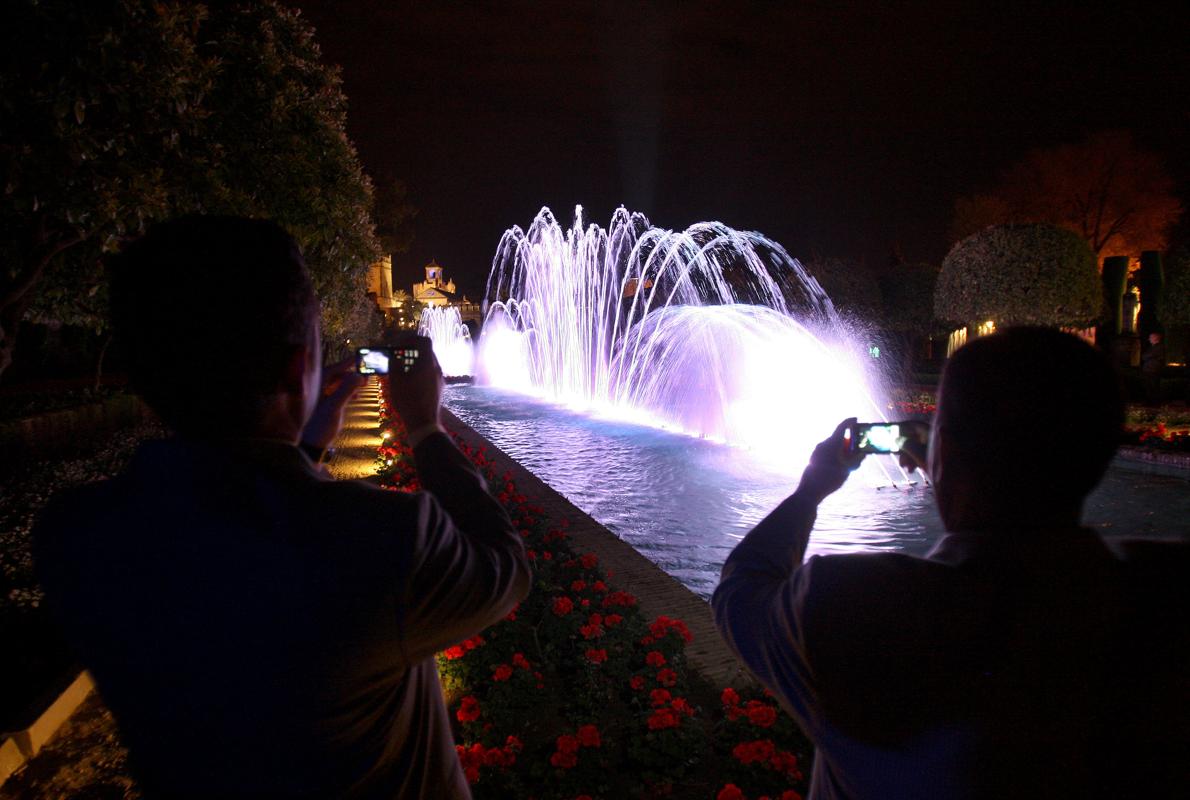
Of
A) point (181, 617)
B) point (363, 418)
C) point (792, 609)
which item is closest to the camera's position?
point (181, 617)

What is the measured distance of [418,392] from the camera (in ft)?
5.09

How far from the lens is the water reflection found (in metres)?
7.50

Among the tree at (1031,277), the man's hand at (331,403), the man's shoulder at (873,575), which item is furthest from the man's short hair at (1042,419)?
the tree at (1031,277)

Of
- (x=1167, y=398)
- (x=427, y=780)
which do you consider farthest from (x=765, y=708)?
(x=1167, y=398)

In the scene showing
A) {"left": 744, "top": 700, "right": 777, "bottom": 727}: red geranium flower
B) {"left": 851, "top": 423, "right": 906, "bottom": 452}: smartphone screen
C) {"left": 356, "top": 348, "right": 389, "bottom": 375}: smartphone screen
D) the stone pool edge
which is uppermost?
{"left": 356, "top": 348, "right": 389, "bottom": 375}: smartphone screen

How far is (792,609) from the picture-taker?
3.95 feet

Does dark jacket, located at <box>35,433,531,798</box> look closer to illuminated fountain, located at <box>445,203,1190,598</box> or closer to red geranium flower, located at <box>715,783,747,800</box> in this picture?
red geranium flower, located at <box>715,783,747,800</box>

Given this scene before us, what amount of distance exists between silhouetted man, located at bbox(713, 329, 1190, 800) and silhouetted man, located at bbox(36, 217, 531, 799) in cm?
62

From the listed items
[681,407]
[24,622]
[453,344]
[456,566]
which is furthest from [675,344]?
[453,344]

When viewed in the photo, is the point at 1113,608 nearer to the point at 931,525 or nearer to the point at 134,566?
the point at 134,566

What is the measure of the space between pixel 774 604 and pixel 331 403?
115 centimetres

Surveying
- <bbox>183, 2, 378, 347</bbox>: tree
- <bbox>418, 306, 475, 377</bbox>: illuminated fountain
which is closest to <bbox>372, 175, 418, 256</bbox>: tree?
<bbox>418, 306, 475, 377</bbox>: illuminated fountain

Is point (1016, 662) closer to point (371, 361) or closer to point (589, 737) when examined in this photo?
point (371, 361)

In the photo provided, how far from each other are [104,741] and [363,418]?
15.6 m
